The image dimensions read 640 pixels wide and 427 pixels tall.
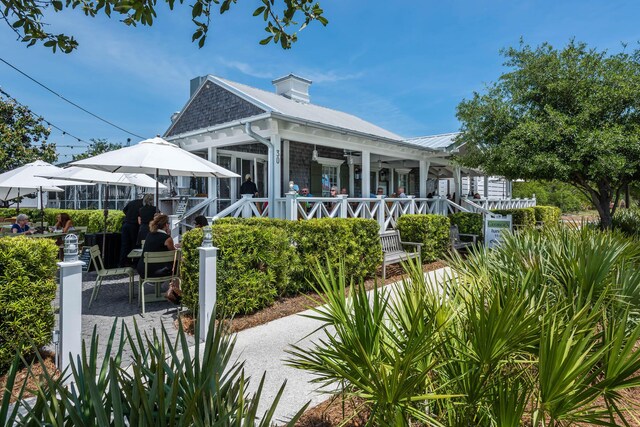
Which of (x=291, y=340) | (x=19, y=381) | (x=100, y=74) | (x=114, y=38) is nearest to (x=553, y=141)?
(x=291, y=340)

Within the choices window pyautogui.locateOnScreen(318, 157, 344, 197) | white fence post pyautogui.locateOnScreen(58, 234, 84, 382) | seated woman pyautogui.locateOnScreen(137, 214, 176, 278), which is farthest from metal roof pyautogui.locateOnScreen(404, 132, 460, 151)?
white fence post pyautogui.locateOnScreen(58, 234, 84, 382)

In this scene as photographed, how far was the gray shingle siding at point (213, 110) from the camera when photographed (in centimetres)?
1287

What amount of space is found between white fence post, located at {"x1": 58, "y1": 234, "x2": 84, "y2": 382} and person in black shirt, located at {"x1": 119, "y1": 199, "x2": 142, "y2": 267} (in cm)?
498

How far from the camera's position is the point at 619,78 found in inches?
402

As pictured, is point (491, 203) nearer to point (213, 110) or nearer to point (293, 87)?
point (293, 87)

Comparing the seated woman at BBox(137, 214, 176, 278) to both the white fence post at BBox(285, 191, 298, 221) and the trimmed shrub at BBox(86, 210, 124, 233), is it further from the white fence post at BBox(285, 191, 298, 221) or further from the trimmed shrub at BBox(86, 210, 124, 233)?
the trimmed shrub at BBox(86, 210, 124, 233)

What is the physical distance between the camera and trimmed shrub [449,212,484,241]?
13197 mm

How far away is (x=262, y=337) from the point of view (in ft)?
16.9

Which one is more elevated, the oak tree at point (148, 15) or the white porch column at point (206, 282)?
the oak tree at point (148, 15)

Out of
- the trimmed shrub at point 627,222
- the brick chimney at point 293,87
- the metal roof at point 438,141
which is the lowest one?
the trimmed shrub at point 627,222

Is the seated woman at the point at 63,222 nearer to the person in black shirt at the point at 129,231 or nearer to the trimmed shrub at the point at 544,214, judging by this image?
the person in black shirt at the point at 129,231

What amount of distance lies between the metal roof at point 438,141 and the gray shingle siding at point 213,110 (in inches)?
254

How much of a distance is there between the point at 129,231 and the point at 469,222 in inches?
435

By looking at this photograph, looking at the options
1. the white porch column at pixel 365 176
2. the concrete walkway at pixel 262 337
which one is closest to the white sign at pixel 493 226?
the white porch column at pixel 365 176
